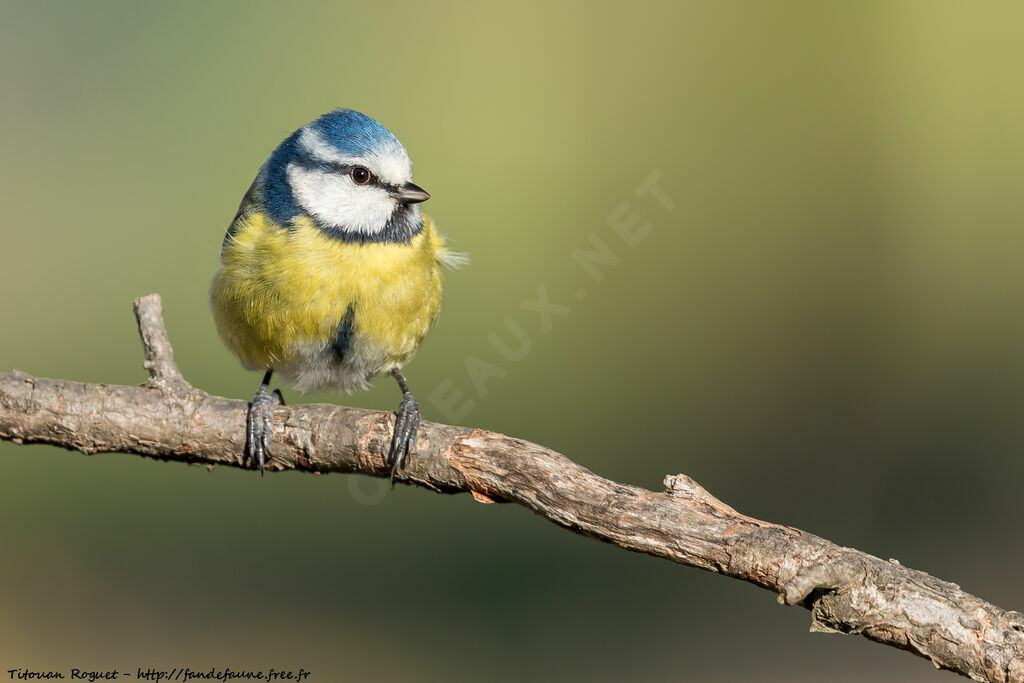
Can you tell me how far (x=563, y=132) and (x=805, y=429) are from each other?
8.23 feet

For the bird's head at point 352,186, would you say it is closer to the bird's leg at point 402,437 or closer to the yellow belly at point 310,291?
the yellow belly at point 310,291

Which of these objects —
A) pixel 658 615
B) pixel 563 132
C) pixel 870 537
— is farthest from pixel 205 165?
pixel 870 537

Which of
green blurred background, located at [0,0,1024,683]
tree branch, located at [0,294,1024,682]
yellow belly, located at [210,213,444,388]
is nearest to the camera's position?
tree branch, located at [0,294,1024,682]

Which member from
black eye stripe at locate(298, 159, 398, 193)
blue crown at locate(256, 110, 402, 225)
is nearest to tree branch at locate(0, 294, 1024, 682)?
blue crown at locate(256, 110, 402, 225)

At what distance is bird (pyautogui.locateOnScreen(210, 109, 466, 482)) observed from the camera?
2490 millimetres

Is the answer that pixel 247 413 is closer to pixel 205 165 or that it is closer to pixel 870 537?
pixel 870 537

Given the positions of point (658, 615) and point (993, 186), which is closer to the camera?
point (658, 615)

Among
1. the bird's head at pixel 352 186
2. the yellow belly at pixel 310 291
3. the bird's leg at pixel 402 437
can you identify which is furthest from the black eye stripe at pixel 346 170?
the bird's leg at pixel 402 437

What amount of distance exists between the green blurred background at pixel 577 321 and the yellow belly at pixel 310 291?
1.34ft

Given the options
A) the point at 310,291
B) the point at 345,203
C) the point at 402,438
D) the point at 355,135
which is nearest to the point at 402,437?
the point at 402,438

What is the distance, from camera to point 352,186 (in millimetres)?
2594

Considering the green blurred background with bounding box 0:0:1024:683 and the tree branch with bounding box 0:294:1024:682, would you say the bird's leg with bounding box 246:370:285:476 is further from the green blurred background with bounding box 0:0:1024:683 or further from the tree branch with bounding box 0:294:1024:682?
the green blurred background with bounding box 0:0:1024:683

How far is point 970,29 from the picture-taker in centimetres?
562

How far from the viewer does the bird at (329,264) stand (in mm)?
2490
